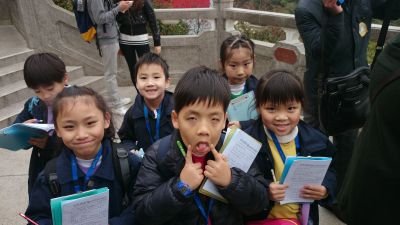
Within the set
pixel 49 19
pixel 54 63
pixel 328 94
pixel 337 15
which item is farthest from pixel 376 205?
pixel 49 19

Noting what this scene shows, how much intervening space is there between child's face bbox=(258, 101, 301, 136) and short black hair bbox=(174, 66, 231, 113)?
365 mm

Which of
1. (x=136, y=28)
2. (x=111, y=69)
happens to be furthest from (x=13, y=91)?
(x=136, y=28)

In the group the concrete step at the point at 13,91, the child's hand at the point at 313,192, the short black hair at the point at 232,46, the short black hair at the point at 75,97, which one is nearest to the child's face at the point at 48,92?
the short black hair at the point at 75,97

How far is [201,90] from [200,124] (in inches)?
5.5

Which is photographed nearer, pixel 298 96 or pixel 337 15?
pixel 298 96

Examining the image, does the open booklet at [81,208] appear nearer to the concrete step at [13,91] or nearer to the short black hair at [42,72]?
the short black hair at [42,72]

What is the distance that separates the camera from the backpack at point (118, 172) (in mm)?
1517

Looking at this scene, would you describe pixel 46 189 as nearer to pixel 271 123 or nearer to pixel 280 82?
pixel 271 123

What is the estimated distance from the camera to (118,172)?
1.61 m

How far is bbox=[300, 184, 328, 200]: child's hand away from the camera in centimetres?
162

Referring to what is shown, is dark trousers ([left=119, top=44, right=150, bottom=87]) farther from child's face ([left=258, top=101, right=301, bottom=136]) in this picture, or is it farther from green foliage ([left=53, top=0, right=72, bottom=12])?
child's face ([left=258, top=101, right=301, bottom=136])

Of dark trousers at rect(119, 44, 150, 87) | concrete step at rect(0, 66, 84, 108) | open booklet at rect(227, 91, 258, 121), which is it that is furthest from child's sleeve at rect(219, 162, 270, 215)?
concrete step at rect(0, 66, 84, 108)

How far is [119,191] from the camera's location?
1626mm

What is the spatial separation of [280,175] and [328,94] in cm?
76
